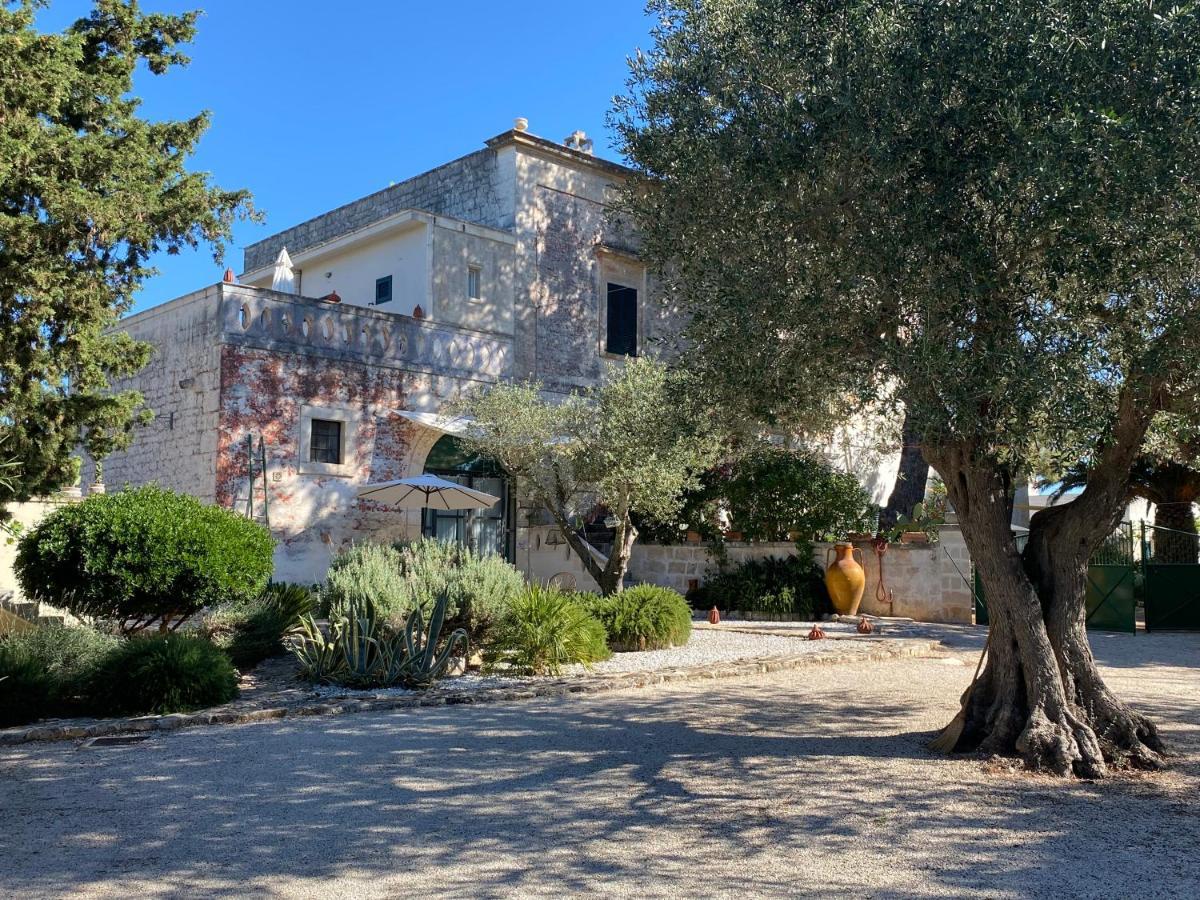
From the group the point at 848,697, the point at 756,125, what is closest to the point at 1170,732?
the point at 848,697

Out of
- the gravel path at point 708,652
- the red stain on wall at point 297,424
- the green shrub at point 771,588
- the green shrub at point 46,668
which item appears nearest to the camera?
the green shrub at point 46,668

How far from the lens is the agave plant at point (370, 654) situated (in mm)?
9789

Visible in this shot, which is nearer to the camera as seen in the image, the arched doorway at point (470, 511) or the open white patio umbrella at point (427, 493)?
the open white patio umbrella at point (427, 493)

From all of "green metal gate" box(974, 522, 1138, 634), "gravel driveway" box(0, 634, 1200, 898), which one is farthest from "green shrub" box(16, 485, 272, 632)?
"green metal gate" box(974, 522, 1138, 634)

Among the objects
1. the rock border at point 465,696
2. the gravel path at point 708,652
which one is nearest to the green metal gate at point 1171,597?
the rock border at point 465,696

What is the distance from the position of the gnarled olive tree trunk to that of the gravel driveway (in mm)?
405

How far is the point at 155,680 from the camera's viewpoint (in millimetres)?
8539

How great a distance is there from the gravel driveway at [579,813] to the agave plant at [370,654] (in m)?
1.17

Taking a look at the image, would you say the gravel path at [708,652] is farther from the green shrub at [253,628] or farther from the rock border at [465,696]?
the green shrub at [253,628]

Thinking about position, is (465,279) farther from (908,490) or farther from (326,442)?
(908,490)

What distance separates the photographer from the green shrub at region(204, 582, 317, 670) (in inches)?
422

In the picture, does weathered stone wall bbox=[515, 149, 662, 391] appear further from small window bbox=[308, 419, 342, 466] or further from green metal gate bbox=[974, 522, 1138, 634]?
green metal gate bbox=[974, 522, 1138, 634]

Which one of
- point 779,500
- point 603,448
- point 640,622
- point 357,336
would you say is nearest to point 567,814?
point 640,622

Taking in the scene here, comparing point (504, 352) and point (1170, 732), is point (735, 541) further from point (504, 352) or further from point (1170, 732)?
point (1170, 732)
